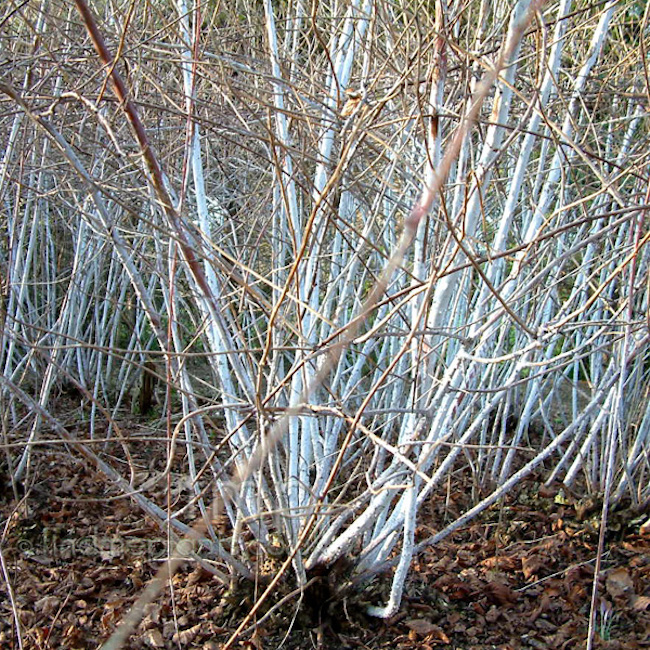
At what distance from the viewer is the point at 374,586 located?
2.52 m

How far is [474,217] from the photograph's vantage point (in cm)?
200

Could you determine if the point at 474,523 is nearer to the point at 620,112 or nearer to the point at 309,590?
the point at 309,590

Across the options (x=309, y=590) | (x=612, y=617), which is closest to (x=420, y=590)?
(x=309, y=590)

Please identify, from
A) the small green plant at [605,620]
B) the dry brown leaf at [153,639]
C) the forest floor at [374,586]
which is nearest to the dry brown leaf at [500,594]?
the forest floor at [374,586]

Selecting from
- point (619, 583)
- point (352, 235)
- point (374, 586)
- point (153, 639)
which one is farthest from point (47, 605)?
point (619, 583)

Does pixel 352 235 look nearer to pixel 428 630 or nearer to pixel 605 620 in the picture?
pixel 428 630

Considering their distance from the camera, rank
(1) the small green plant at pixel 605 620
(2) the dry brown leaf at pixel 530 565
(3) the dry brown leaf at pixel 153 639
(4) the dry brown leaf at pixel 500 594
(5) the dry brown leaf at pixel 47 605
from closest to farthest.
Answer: (3) the dry brown leaf at pixel 153 639
(1) the small green plant at pixel 605 620
(5) the dry brown leaf at pixel 47 605
(4) the dry brown leaf at pixel 500 594
(2) the dry brown leaf at pixel 530 565

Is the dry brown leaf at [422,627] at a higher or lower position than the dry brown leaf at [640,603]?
lower

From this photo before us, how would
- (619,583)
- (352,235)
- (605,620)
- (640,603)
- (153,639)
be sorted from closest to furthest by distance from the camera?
1. (153,639)
2. (605,620)
3. (640,603)
4. (619,583)
5. (352,235)

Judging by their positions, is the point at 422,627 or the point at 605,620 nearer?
the point at 422,627

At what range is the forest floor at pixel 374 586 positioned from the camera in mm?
2367

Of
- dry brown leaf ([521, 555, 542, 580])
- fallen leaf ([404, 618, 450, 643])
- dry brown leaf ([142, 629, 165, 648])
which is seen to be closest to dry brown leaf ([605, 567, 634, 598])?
Result: dry brown leaf ([521, 555, 542, 580])

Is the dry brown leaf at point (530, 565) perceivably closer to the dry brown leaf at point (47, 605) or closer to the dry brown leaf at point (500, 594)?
the dry brown leaf at point (500, 594)

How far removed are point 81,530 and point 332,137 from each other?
1948 mm
